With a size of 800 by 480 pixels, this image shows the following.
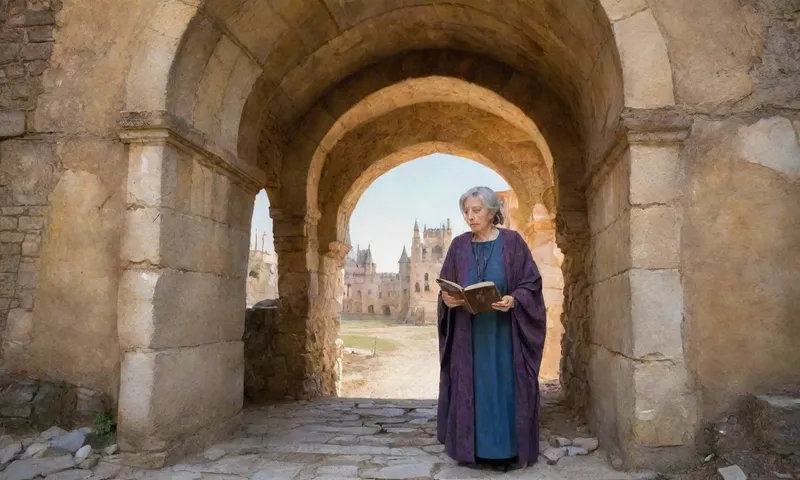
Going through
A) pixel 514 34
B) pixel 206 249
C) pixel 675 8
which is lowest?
pixel 206 249

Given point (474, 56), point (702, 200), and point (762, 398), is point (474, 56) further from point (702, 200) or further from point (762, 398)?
point (762, 398)

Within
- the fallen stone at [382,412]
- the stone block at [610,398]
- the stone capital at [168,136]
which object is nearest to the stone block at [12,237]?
the stone capital at [168,136]

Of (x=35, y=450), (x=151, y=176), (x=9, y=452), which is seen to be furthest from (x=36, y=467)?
(x=151, y=176)

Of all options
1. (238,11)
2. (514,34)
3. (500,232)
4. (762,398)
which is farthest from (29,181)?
(762,398)

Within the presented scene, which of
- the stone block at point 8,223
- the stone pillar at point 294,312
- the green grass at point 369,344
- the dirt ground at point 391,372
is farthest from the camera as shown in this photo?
the green grass at point 369,344

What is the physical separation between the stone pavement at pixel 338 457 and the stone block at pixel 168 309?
31.5 inches

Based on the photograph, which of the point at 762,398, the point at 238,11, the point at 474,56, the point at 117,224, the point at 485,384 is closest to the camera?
the point at 762,398

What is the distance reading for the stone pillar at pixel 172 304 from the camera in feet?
11.2

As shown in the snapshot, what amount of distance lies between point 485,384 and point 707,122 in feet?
7.17

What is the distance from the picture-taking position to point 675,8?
3414 millimetres

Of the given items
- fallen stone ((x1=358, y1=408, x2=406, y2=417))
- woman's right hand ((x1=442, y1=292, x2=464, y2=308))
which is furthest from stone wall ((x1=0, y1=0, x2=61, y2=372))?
fallen stone ((x1=358, y1=408, x2=406, y2=417))

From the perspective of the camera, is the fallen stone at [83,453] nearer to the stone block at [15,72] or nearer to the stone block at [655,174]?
the stone block at [15,72]

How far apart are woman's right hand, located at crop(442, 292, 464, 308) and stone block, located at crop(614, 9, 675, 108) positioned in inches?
64.5

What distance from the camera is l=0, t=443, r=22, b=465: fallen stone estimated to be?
3.31 m
